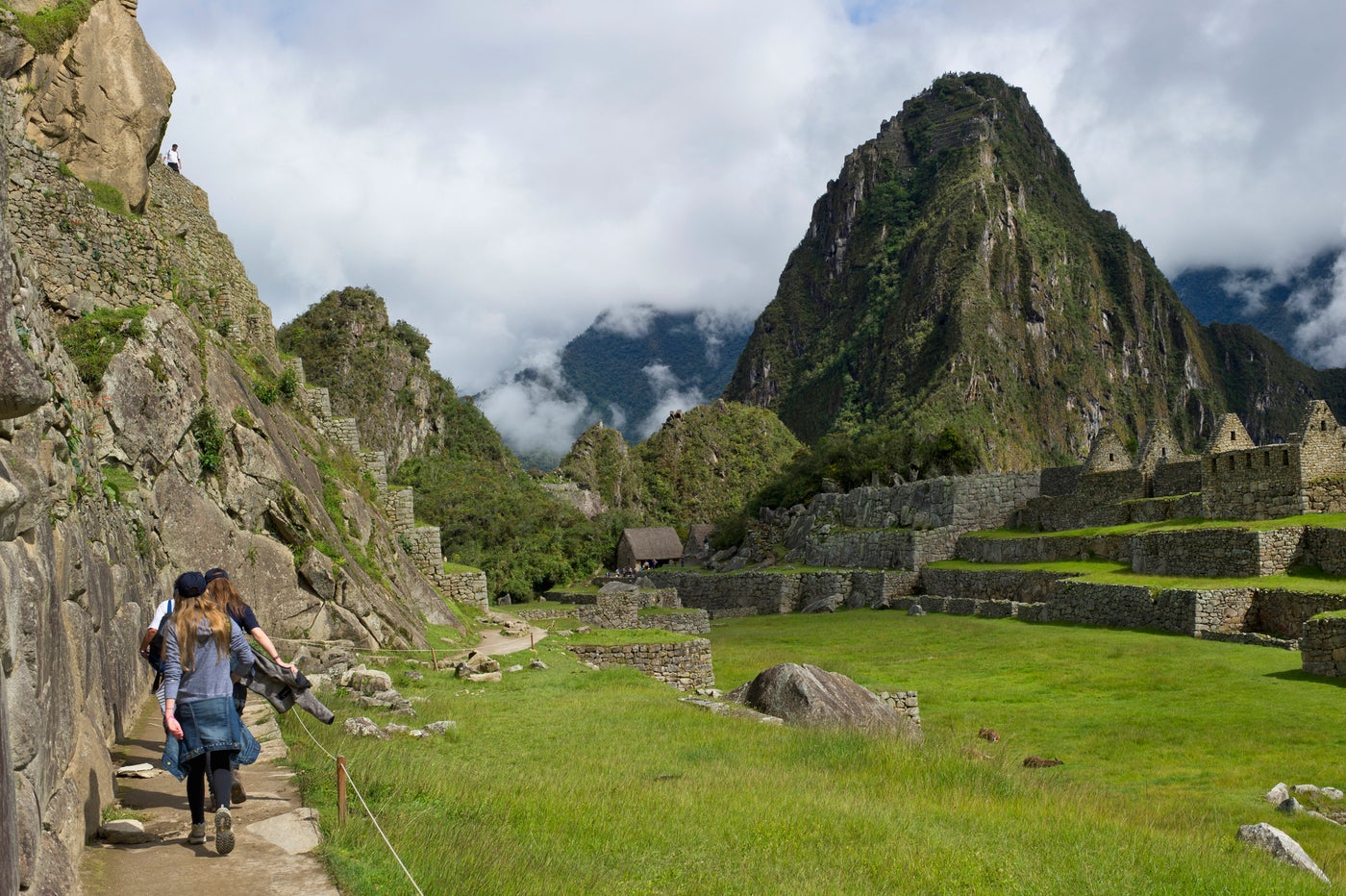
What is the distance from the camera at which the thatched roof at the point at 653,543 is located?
63.3m

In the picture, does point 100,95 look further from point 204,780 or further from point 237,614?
point 204,780

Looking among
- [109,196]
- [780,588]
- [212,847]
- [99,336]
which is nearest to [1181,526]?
[780,588]

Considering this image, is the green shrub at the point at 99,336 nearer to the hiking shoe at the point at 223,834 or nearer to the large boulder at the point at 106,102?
the large boulder at the point at 106,102

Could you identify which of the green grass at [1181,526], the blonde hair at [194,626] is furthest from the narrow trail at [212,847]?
the green grass at [1181,526]

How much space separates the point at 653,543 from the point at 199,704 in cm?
5922

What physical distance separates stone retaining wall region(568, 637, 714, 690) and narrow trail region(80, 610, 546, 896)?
42.5 feet

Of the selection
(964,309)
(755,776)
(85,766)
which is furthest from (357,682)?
(964,309)

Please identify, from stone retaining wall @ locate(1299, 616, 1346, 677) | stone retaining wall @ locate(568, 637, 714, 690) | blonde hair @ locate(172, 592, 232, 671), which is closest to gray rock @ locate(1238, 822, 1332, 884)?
blonde hair @ locate(172, 592, 232, 671)

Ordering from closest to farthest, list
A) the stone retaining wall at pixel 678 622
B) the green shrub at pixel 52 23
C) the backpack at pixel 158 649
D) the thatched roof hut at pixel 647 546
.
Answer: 1. the backpack at pixel 158 649
2. the green shrub at pixel 52 23
3. the stone retaining wall at pixel 678 622
4. the thatched roof hut at pixel 647 546

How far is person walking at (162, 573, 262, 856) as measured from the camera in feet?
20.2

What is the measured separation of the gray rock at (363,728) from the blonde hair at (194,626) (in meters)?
3.28

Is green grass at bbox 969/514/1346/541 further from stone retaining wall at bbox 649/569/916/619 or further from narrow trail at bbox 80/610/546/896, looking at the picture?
narrow trail at bbox 80/610/546/896

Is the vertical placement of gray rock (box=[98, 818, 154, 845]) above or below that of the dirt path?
above

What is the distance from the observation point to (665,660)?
20.8 m
